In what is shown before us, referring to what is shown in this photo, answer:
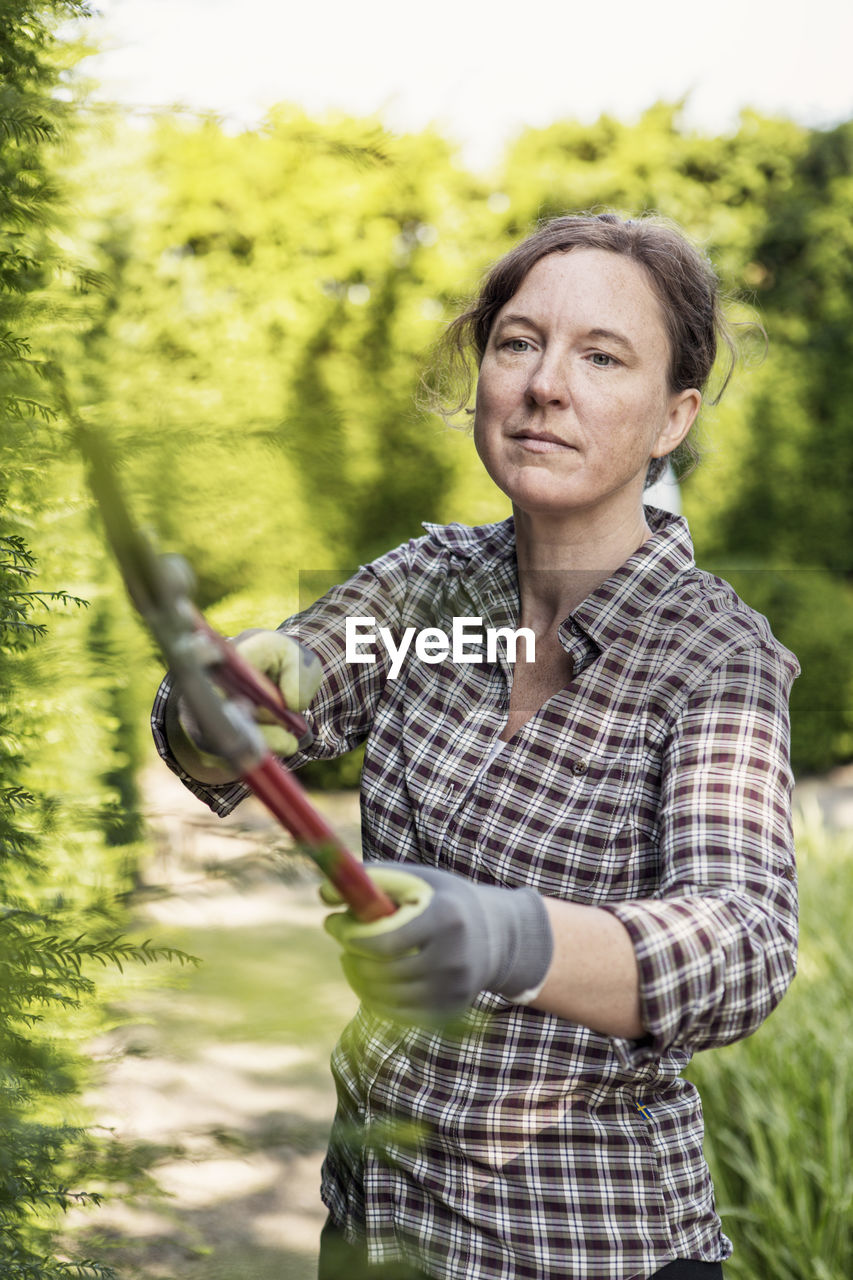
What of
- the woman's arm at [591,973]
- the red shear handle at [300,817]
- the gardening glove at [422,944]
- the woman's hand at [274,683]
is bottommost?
the woman's arm at [591,973]

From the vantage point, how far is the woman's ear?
5.32 feet

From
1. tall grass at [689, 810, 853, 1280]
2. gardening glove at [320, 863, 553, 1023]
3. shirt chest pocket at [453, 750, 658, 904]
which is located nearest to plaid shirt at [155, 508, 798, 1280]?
shirt chest pocket at [453, 750, 658, 904]

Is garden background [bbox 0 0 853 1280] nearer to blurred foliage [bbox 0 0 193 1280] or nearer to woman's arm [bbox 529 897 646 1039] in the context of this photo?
blurred foliage [bbox 0 0 193 1280]

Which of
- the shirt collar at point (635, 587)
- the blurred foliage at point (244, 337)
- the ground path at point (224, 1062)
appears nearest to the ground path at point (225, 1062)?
the ground path at point (224, 1062)

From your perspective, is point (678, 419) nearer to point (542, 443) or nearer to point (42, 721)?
point (542, 443)

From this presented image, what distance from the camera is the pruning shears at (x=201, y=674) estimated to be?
0.58 m

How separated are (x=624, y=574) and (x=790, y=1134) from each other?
1922mm

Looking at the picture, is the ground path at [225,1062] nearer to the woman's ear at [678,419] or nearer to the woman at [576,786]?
the woman at [576,786]

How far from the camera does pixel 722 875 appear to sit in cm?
109

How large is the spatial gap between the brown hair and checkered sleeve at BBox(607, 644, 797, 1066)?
0.52 m

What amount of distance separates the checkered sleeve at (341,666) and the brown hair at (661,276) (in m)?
0.43

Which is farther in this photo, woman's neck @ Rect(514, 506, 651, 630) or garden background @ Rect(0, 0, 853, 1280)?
woman's neck @ Rect(514, 506, 651, 630)

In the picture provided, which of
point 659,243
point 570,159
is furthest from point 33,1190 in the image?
point 570,159

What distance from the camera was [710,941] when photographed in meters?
1.00
